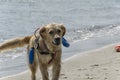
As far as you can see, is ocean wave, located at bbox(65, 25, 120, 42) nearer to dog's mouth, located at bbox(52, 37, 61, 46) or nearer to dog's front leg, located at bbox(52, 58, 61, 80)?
dog's front leg, located at bbox(52, 58, 61, 80)

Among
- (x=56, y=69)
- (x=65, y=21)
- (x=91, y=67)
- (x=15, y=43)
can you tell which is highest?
(x=15, y=43)

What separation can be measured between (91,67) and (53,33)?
256 centimetres

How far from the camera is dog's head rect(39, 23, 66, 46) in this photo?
6840mm

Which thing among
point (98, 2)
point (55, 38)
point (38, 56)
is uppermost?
point (55, 38)

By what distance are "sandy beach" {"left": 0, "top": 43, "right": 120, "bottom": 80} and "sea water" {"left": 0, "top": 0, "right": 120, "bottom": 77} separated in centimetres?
46

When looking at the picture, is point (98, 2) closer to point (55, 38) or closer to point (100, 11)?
point (100, 11)

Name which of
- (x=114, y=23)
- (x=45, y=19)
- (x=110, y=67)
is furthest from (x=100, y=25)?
(x=110, y=67)

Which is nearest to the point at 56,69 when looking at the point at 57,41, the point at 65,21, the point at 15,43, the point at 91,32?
the point at 57,41

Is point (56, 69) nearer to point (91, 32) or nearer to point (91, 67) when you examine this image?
point (91, 67)

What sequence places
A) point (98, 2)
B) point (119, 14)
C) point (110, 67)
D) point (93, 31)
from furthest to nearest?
point (98, 2) < point (119, 14) < point (93, 31) < point (110, 67)

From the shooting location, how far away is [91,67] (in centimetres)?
926

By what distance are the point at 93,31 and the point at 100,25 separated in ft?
3.96

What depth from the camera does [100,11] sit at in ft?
64.4

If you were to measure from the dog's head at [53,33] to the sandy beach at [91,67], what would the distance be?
5.26ft
